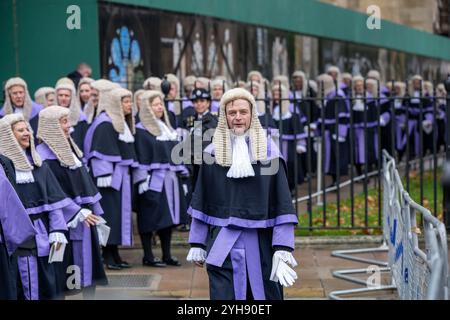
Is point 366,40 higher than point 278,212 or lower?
higher

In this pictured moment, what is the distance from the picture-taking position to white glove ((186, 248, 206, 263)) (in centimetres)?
778

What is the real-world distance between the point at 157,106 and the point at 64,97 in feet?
3.97

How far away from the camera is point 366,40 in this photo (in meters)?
32.0

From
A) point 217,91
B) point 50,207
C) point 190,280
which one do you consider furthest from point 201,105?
point 50,207

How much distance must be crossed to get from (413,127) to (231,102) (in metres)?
16.5

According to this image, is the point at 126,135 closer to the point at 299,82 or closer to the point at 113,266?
the point at 113,266

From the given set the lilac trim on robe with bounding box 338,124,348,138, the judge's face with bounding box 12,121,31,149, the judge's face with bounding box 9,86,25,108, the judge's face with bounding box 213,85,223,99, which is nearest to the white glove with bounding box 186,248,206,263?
the judge's face with bounding box 12,121,31,149

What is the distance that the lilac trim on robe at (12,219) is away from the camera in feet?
26.6

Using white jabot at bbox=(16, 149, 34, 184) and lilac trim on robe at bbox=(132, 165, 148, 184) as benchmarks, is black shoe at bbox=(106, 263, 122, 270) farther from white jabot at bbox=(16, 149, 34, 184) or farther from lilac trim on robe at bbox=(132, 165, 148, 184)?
white jabot at bbox=(16, 149, 34, 184)
